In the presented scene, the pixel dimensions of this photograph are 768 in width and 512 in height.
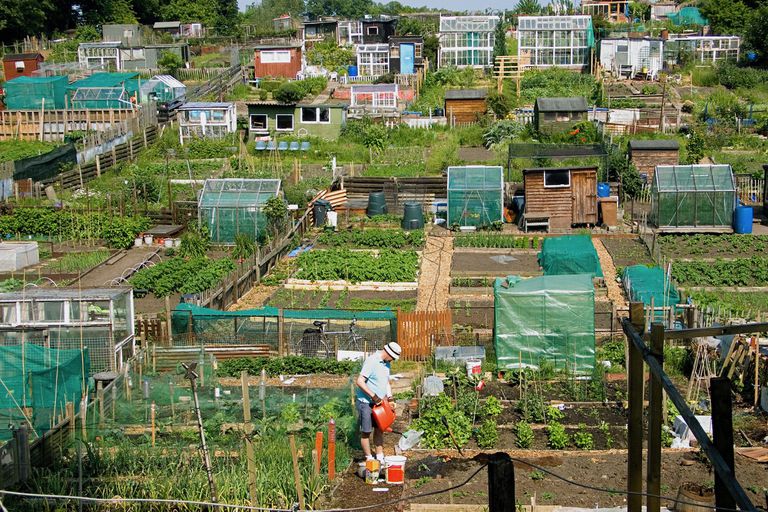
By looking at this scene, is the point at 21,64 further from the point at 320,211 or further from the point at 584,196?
Result: the point at 584,196

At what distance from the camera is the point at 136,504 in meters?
12.0

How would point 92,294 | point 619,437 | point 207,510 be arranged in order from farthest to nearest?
point 92,294 → point 619,437 → point 207,510

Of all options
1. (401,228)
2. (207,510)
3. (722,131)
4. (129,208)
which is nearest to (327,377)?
(207,510)

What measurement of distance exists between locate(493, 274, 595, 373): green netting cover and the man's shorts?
5972mm

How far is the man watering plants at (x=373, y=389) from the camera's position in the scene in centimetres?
1300

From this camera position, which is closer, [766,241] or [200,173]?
[766,241]

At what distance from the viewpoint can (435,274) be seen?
87.1ft

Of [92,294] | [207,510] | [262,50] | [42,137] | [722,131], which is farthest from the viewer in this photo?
[262,50]

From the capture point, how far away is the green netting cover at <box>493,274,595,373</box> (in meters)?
18.8

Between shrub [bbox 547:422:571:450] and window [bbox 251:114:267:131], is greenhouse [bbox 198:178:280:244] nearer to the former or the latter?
window [bbox 251:114:267:131]

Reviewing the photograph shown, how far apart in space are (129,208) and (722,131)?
22838 millimetres

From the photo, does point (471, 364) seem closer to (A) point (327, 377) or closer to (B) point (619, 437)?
(A) point (327, 377)

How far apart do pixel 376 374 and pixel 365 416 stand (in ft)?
1.89

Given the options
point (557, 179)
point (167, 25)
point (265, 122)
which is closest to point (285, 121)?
point (265, 122)
